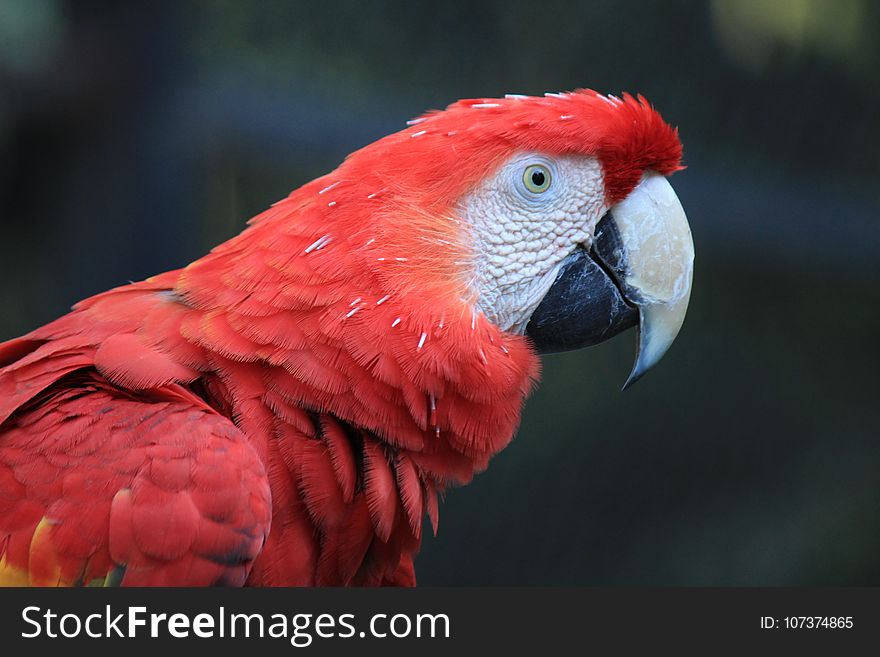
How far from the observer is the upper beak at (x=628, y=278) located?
1012mm

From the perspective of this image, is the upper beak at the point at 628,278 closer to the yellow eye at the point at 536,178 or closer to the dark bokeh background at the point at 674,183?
the yellow eye at the point at 536,178

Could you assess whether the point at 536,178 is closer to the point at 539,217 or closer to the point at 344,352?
the point at 539,217

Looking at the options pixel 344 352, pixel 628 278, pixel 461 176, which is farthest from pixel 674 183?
pixel 344 352

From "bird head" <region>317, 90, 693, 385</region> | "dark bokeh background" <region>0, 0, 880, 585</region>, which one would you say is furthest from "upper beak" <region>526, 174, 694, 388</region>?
"dark bokeh background" <region>0, 0, 880, 585</region>

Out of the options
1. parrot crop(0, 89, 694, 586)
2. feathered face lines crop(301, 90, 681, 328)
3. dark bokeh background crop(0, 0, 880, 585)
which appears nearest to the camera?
parrot crop(0, 89, 694, 586)

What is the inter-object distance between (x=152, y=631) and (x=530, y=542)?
47.4 inches

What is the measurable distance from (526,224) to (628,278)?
138mm

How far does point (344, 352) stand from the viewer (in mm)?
882

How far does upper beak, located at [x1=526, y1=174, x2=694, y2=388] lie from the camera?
1.01 meters

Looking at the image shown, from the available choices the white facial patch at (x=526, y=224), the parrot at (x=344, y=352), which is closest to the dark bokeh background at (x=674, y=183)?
the parrot at (x=344, y=352)

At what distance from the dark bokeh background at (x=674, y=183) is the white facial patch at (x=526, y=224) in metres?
0.65

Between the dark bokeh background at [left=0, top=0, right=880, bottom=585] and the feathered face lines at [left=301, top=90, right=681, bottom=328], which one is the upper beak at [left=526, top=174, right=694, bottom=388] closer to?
the feathered face lines at [left=301, top=90, right=681, bottom=328]

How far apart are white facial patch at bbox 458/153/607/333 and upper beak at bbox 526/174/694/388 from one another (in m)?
0.02

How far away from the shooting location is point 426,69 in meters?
1.66
